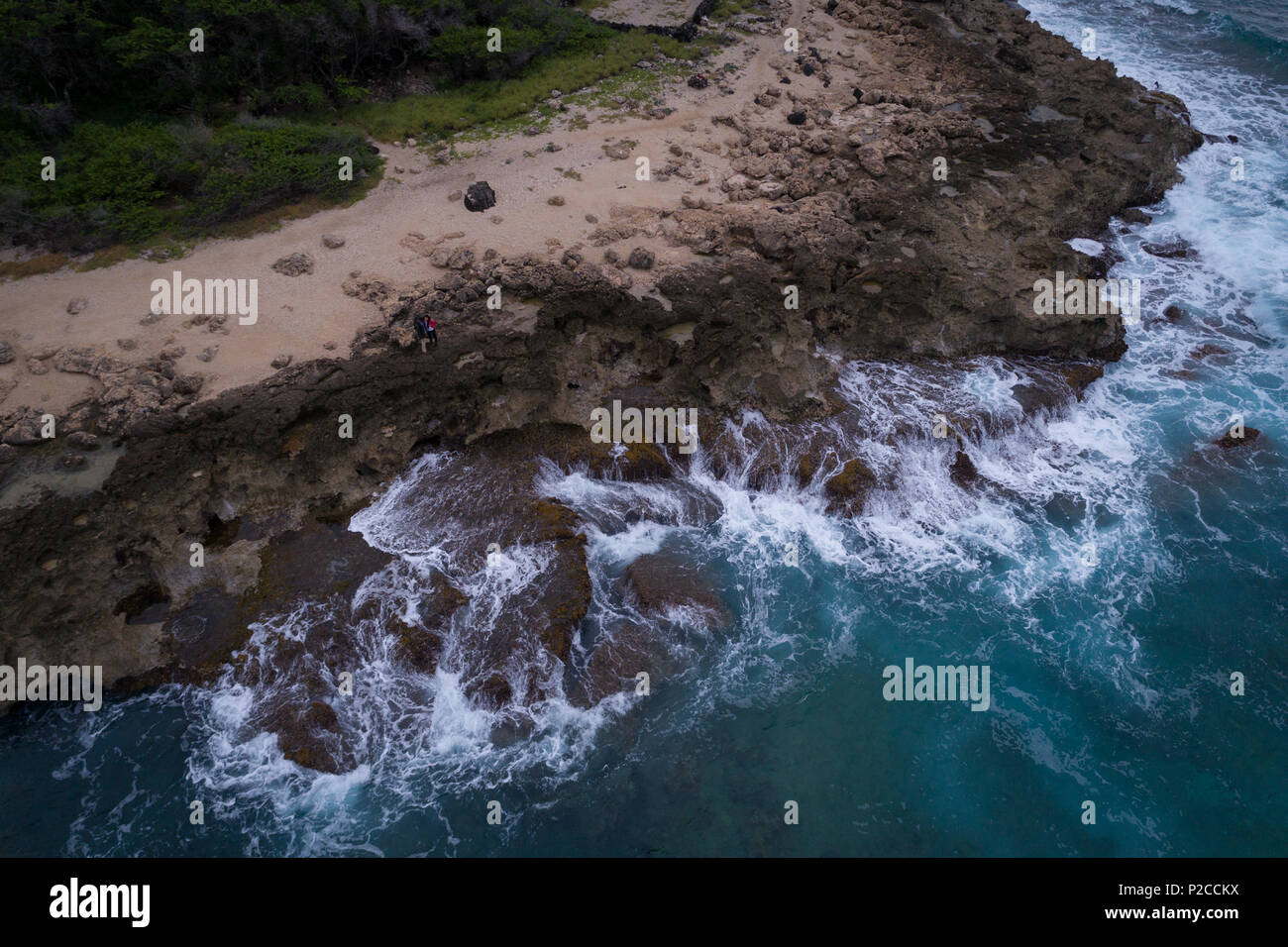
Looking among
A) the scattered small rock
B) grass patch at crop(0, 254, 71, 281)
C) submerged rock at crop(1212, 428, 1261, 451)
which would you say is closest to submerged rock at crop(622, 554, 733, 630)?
the scattered small rock

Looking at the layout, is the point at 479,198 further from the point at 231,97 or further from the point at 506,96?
the point at 231,97

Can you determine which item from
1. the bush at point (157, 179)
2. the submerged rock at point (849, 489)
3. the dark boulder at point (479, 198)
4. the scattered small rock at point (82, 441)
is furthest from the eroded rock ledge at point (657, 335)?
the bush at point (157, 179)

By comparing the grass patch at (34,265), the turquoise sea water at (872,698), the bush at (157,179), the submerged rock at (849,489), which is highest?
the bush at (157,179)

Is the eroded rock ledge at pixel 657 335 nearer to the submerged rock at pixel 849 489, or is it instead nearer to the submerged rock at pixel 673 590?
the submerged rock at pixel 673 590

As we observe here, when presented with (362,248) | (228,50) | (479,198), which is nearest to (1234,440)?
(479,198)

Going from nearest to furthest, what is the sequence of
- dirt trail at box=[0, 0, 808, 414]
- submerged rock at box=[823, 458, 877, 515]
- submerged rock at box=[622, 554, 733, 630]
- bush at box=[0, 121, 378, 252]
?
1. submerged rock at box=[622, 554, 733, 630]
2. dirt trail at box=[0, 0, 808, 414]
3. submerged rock at box=[823, 458, 877, 515]
4. bush at box=[0, 121, 378, 252]

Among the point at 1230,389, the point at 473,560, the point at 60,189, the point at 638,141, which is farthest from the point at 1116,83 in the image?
the point at 60,189

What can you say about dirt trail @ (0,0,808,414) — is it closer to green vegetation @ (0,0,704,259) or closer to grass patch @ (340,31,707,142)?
green vegetation @ (0,0,704,259)
